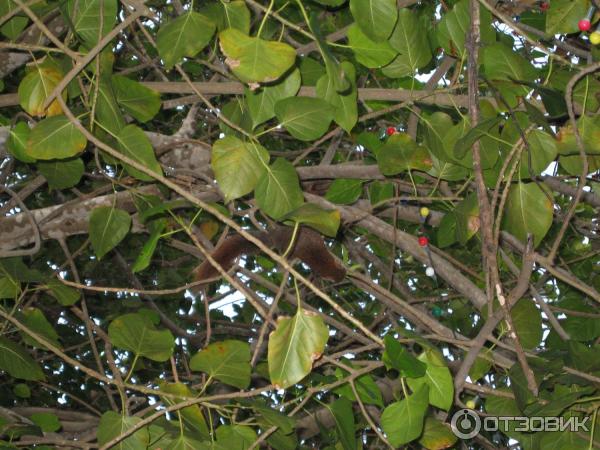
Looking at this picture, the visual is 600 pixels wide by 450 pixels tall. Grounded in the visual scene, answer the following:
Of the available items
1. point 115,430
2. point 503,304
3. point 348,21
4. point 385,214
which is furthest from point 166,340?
point 348,21

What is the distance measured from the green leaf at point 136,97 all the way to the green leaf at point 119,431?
611 millimetres

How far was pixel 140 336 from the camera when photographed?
5.19ft

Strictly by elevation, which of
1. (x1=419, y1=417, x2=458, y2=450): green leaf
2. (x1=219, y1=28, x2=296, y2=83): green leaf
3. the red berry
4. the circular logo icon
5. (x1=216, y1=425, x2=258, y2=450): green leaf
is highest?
(x1=219, y1=28, x2=296, y2=83): green leaf

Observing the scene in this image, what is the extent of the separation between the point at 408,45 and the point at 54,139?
2.34 ft

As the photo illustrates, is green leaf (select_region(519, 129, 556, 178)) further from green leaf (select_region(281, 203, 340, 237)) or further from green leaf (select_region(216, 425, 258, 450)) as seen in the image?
green leaf (select_region(216, 425, 258, 450))

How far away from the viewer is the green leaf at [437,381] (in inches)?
52.6

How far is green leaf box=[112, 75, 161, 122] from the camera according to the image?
1.61 m

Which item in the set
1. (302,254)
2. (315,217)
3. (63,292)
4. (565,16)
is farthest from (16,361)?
(565,16)

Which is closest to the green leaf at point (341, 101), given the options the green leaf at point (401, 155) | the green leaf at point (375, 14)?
the green leaf at point (375, 14)

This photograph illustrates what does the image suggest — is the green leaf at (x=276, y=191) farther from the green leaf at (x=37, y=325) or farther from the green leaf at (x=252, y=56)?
the green leaf at (x=37, y=325)

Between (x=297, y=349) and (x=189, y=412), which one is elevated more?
(x=297, y=349)

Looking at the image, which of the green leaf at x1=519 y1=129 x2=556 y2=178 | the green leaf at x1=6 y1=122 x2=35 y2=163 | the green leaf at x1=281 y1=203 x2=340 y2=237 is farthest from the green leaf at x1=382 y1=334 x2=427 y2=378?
the green leaf at x1=6 y1=122 x2=35 y2=163

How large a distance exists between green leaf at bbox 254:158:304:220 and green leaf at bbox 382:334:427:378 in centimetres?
30

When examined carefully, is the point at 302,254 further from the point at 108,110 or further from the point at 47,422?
the point at 47,422
